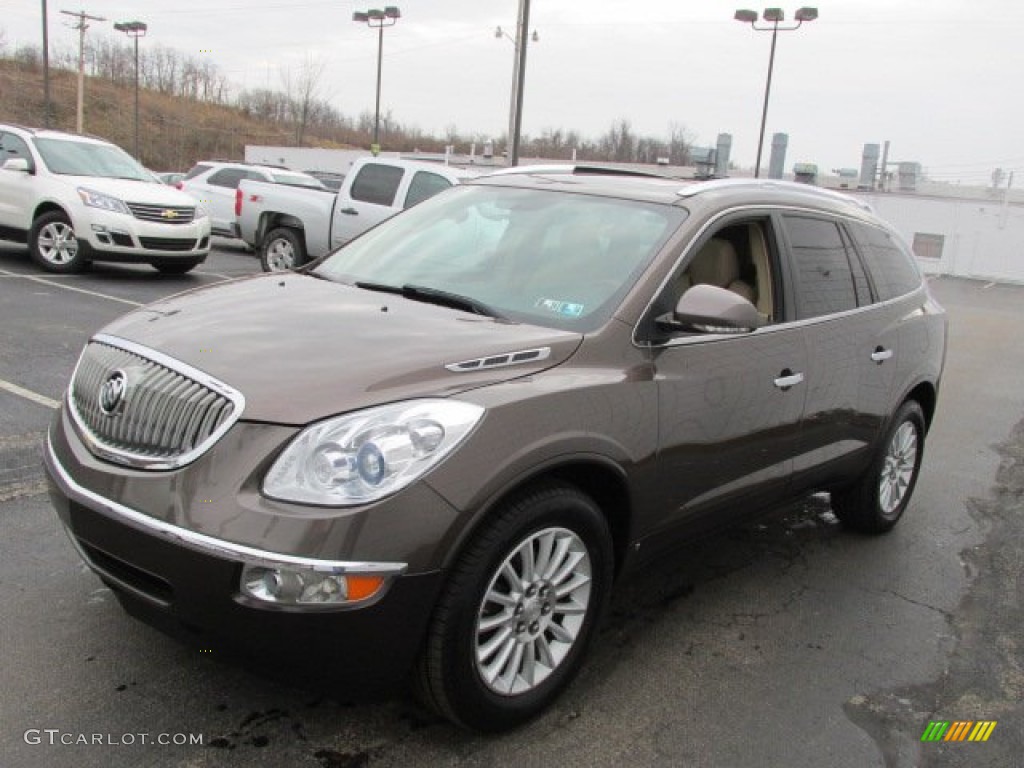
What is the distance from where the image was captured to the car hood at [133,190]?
36.2 ft

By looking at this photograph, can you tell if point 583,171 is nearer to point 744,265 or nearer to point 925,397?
point 744,265

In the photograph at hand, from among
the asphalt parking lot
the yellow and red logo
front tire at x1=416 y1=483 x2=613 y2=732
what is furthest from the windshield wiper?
the yellow and red logo

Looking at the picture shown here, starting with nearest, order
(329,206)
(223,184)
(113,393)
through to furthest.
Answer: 1. (113,393)
2. (329,206)
3. (223,184)

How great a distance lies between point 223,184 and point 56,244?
6789 mm

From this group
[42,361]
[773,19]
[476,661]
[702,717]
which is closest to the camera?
[476,661]

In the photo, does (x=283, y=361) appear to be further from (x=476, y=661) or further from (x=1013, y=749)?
(x=1013, y=749)

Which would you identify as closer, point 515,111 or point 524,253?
point 524,253

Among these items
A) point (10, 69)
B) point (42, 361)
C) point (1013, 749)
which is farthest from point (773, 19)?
point (10, 69)

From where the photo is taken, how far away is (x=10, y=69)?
249ft

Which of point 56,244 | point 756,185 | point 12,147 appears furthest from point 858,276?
point 12,147

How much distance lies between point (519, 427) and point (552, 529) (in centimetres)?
38

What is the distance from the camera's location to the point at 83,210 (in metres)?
10.9

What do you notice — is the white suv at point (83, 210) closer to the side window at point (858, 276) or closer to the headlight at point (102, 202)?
the headlight at point (102, 202)

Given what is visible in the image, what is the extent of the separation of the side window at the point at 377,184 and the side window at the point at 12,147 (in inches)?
166
